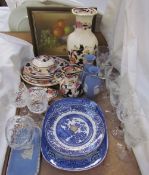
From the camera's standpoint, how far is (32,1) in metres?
1.05

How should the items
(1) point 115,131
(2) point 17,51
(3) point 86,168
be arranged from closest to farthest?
(3) point 86,168 → (1) point 115,131 → (2) point 17,51

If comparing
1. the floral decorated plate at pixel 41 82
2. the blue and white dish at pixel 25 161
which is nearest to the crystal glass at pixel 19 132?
the blue and white dish at pixel 25 161

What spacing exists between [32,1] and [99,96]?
0.53 meters

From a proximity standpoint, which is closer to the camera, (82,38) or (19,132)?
(19,132)

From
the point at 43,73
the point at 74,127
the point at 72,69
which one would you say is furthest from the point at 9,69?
the point at 74,127

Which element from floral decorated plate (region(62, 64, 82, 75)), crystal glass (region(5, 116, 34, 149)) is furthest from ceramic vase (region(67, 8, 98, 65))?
crystal glass (region(5, 116, 34, 149))

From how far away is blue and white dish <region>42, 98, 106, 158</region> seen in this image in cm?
67

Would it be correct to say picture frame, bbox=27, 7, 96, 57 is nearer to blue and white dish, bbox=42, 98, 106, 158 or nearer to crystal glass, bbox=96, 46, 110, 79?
crystal glass, bbox=96, 46, 110, 79

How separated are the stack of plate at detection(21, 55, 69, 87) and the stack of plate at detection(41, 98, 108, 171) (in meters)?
0.12

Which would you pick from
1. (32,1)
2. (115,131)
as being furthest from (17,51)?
(115,131)

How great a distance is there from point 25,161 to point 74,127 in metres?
0.18

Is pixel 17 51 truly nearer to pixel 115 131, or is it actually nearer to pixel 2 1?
pixel 115 131

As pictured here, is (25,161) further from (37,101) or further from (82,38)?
(82,38)

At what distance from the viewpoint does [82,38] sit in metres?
0.85
